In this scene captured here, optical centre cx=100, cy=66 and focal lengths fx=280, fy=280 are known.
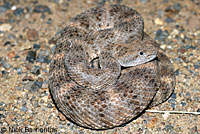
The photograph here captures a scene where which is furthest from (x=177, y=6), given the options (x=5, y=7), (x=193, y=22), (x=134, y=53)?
(x=5, y=7)

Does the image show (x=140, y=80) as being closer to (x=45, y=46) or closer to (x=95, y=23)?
(x=95, y=23)

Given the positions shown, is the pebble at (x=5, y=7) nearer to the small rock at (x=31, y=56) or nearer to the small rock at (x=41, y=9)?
the small rock at (x=41, y=9)

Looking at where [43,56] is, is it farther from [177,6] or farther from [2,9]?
[177,6]

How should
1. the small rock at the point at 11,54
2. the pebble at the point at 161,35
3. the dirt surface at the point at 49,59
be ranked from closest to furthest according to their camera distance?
1. the dirt surface at the point at 49,59
2. the small rock at the point at 11,54
3. the pebble at the point at 161,35

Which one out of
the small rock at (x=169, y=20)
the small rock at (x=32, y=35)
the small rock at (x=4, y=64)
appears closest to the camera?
the small rock at (x=4, y=64)

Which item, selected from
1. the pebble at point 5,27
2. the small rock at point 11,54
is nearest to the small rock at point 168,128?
the small rock at point 11,54

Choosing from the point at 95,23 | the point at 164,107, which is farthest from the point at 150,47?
the point at 95,23
